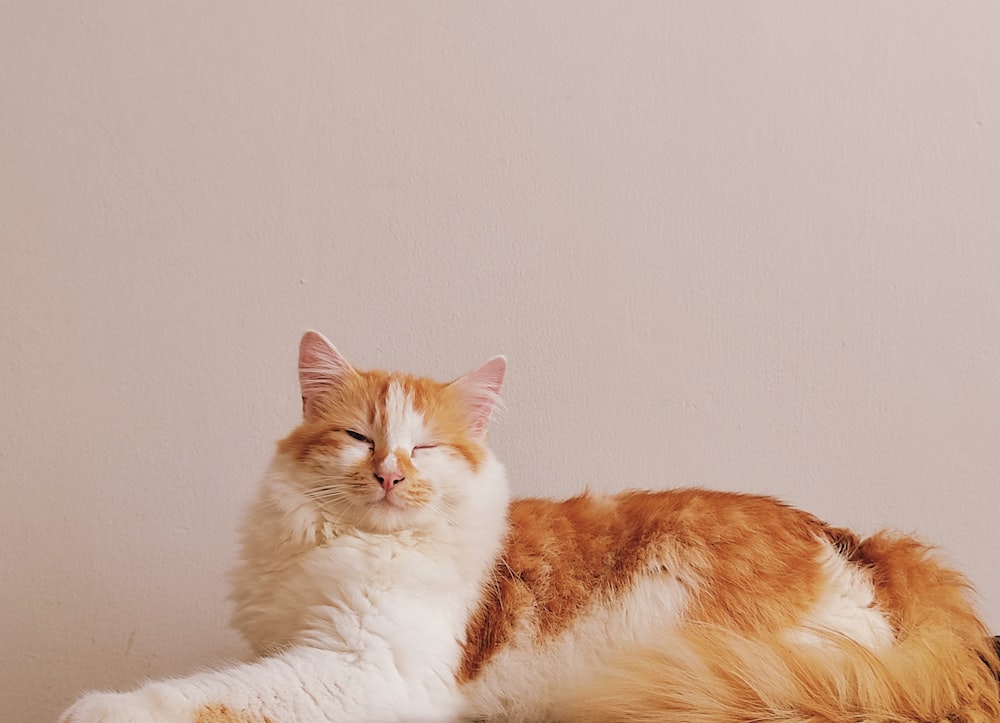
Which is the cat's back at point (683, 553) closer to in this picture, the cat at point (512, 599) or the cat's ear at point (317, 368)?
the cat at point (512, 599)

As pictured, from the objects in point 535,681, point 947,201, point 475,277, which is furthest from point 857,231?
point 535,681

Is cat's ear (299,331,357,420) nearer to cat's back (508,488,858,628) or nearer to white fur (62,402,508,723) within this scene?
white fur (62,402,508,723)

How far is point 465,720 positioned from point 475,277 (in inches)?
35.6

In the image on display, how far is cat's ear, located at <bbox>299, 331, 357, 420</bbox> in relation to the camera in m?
1.48

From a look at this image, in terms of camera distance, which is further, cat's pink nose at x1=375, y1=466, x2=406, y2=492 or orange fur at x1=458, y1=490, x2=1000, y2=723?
cat's pink nose at x1=375, y1=466, x2=406, y2=492

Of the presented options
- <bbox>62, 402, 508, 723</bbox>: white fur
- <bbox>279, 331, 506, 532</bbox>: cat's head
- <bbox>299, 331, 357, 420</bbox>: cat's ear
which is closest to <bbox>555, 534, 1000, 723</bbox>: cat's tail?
<bbox>62, 402, 508, 723</bbox>: white fur

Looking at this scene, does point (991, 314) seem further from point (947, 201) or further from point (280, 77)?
point (280, 77)

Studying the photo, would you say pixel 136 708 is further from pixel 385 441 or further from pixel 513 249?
pixel 513 249

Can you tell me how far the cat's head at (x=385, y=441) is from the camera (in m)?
1.39

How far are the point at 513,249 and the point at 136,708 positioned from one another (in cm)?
111

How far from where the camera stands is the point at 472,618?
1.38 metres

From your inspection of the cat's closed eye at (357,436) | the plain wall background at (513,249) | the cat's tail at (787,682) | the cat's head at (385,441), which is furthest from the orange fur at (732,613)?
the plain wall background at (513,249)

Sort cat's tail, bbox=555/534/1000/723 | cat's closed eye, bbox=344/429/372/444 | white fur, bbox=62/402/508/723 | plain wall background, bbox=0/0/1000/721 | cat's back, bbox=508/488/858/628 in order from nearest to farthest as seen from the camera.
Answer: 1. cat's tail, bbox=555/534/1000/723
2. white fur, bbox=62/402/508/723
3. cat's back, bbox=508/488/858/628
4. cat's closed eye, bbox=344/429/372/444
5. plain wall background, bbox=0/0/1000/721

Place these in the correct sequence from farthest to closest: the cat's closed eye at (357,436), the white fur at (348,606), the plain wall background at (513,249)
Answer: the plain wall background at (513,249) < the cat's closed eye at (357,436) < the white fur at (348,606)
